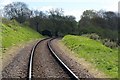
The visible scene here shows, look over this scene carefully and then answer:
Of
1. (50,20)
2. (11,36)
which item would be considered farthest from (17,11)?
(11,36)

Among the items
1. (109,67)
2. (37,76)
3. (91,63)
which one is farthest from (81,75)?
(91,63)

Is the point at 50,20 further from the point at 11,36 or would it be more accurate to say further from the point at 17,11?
the point at 11,36

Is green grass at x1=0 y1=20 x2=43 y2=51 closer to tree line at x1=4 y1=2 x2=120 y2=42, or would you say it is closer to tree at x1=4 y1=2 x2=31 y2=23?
tree line at x1=4 y1=2 x2=120 y2=42

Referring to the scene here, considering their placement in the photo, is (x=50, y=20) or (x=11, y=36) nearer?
(x=11, y=36)

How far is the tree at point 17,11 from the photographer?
11384cm

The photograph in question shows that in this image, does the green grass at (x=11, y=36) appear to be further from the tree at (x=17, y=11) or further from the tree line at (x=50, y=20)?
the tree at (x=17, y=11)

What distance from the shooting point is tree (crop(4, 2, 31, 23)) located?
114 meters

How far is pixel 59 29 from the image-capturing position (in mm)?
104438

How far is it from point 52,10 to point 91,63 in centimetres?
9858

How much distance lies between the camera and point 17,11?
114 metres

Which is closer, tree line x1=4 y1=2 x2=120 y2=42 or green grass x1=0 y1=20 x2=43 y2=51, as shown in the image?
green grass x1=0 y1=20 x2=43 y2=51

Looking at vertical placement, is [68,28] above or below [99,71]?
Answer: below

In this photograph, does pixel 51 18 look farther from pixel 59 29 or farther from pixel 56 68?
pixel 56 68

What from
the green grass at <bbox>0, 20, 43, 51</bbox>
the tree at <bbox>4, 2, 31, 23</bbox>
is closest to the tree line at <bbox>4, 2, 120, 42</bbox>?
the tree at <bbox>4, 2, 31, 23</bbox>
